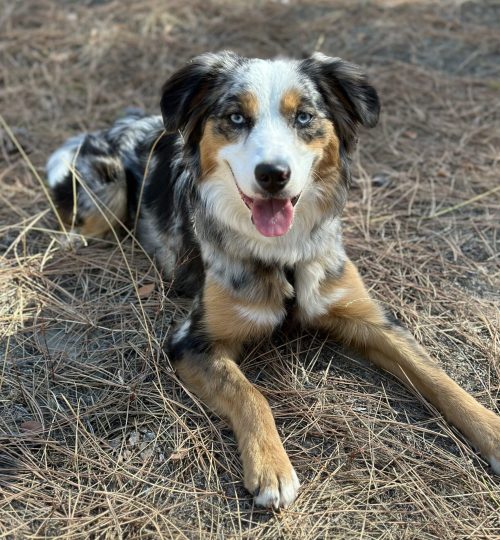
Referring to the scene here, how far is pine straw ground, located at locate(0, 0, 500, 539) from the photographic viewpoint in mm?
3104

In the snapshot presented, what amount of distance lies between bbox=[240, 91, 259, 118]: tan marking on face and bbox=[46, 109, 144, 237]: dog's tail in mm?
1927

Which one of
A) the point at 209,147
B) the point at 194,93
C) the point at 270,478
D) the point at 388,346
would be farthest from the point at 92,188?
the point at 270,478

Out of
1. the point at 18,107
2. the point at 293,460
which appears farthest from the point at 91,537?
the point at 18,107

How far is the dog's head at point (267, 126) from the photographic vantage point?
340 cm

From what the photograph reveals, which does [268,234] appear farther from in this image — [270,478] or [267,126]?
[270,478]

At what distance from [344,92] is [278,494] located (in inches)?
91.7

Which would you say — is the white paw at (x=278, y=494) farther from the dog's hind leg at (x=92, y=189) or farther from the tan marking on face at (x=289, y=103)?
the dog's hind leg at (x=92, y=189)

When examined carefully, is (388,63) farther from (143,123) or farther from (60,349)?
(60,349)

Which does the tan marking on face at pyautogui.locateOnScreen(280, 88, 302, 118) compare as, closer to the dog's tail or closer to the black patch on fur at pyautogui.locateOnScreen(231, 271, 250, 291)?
the black patch on fur at pyautogui.locateOnScreen(231, 271, 250, 291)

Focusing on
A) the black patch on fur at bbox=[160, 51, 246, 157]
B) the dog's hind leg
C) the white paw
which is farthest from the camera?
the dog's hind leg

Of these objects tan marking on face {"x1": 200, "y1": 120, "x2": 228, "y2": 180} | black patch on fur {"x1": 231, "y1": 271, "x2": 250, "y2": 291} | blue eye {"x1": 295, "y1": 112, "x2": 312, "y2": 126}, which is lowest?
black patch on fur {"x1": 231, "y1": 271, "x2": 250, "y2": 291}

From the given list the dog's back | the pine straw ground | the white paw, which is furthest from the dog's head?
the white paw

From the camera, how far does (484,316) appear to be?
424 centimetres

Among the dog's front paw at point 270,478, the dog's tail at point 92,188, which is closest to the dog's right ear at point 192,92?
the dog's tail at point 92,188
